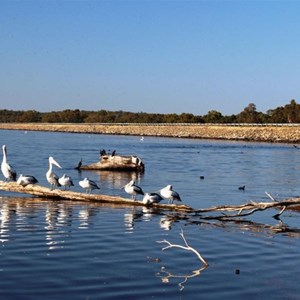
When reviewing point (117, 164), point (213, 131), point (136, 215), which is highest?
point (213, 131)

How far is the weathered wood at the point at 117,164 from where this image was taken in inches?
1613

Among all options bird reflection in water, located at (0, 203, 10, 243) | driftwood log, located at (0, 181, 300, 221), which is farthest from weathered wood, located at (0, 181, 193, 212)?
bird reflection in water, located at (0, 203, 10, 243)

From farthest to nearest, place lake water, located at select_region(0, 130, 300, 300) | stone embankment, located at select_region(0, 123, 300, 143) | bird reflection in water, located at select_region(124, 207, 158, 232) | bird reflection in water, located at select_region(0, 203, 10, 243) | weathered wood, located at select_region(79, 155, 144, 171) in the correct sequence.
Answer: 1. stone embankment, located at select_region(0, 123, 300, 143)
2. weathered wood, located at select_region(79, 155, 144, 171)
3. bird reflection in water, located at select_region(124, 207, 158, 232)
4. bird reflection in water, located at select_region(0, 203, 10, 243)
5. lake water, located at select_region(0, 130, 300, 300)

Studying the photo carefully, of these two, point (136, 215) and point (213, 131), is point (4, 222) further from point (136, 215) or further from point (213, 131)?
point (213, 131)

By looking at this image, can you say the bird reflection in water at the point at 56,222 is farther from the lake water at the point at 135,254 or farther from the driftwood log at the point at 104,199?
the driftwood log at the point at 104,199

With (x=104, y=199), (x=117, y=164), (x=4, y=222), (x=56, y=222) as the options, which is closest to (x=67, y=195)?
(x=104, y=199)

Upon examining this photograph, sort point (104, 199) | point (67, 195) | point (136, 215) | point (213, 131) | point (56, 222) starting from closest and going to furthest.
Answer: point (56, 222) < point (136, 215) < point (104, 199) < point (67, 195) < point (213, 131)

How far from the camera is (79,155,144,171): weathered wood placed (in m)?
41.0

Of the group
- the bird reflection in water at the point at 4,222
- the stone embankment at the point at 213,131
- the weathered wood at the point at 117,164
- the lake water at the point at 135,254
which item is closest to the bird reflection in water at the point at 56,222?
the lake water at the point at 135,254

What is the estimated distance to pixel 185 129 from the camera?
153125mm

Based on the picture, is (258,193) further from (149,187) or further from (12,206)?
(12,206)

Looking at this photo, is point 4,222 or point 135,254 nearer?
point 135,254

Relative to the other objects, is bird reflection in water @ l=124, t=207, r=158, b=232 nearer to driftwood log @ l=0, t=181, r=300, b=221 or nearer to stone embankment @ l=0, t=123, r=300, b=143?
driftwood log @ l=0, t=181, r=300, b=221

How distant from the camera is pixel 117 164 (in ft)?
136
